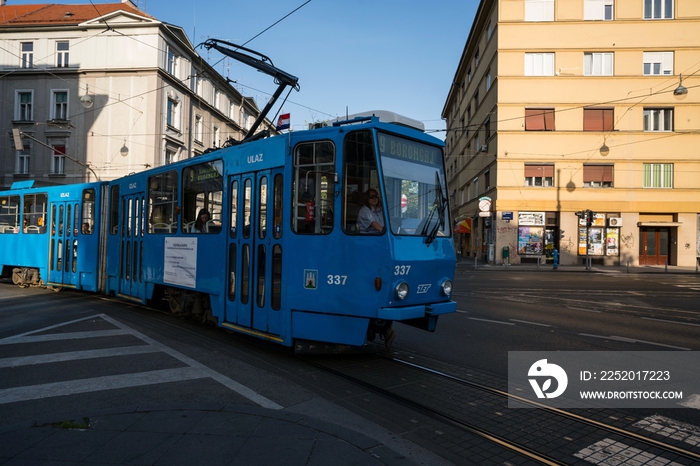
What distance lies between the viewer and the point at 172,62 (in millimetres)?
38219

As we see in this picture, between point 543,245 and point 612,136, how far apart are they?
328 inches

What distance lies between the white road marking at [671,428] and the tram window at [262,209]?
5.15 m

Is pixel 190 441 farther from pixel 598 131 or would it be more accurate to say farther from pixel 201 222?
pixel 598 131

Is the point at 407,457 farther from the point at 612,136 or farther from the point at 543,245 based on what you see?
the point at 612,136

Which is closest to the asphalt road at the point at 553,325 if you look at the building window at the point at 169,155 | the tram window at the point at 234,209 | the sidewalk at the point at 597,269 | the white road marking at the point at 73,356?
the tram window at the point at 234,209

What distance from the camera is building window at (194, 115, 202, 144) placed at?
4303 centimetres

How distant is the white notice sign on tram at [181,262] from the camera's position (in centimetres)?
922

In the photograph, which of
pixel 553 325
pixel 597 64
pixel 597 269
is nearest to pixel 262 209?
pixel 553 325

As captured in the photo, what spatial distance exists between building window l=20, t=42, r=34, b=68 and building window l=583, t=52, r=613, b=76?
39315 mm

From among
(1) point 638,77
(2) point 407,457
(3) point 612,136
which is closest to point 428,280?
(2) point 407,457

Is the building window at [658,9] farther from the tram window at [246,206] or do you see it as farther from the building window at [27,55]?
the building window at [27,55]

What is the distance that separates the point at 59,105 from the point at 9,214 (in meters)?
23.9

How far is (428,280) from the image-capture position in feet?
22.1

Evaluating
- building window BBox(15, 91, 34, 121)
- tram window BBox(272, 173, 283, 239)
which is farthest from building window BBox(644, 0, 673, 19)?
building window BBox(15, 91, 34, 121)
